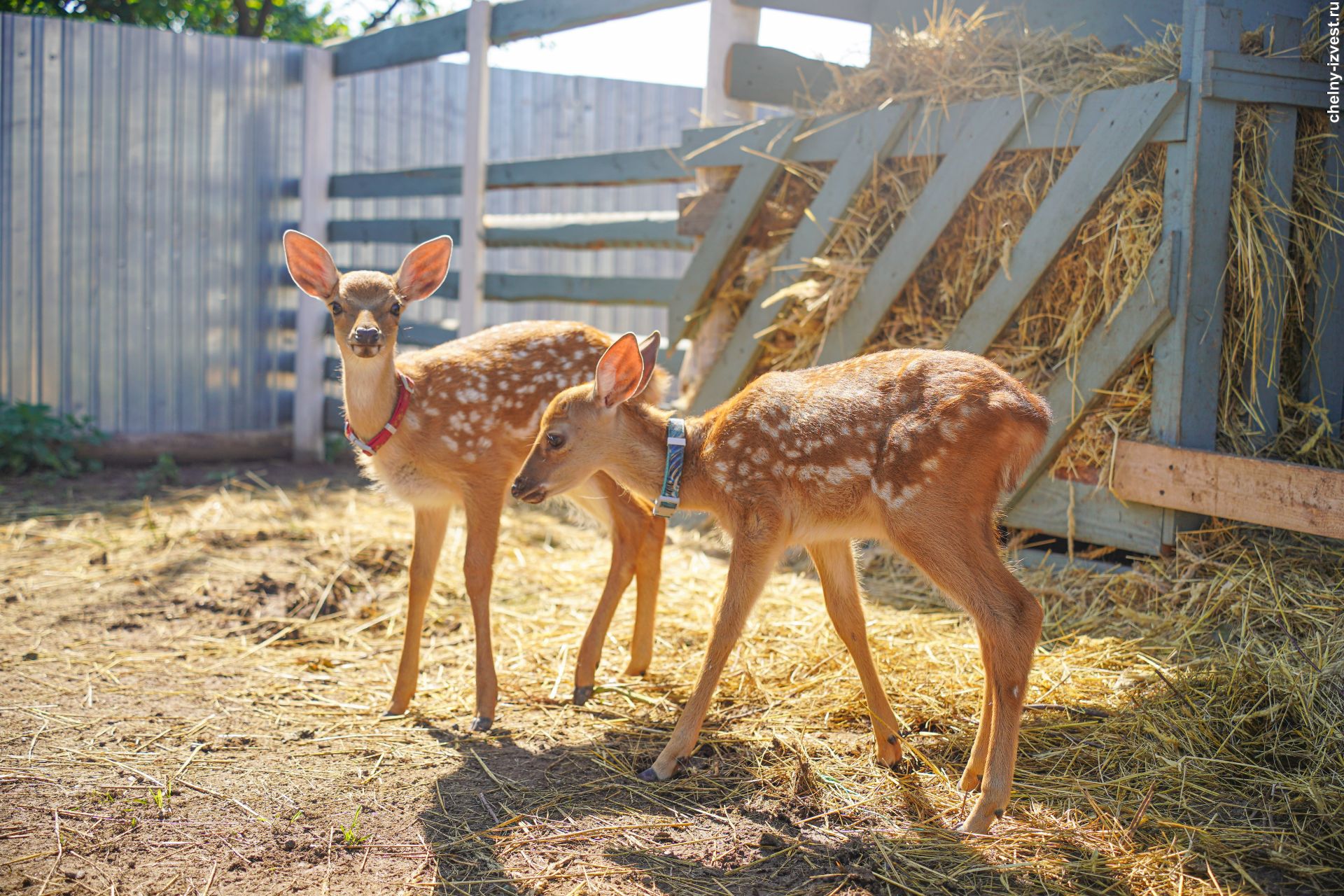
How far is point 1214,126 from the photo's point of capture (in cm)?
457

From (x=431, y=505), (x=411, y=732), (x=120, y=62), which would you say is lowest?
(x=411, y=732)

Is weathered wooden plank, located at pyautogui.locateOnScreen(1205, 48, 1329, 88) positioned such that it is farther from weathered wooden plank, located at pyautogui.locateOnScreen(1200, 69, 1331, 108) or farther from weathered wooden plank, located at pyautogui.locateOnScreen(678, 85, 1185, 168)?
weathered wooden plank, located at pyautogui.locateOnScreen(678, 85, 1185, 168)

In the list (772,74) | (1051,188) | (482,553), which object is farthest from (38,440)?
(1051,188)

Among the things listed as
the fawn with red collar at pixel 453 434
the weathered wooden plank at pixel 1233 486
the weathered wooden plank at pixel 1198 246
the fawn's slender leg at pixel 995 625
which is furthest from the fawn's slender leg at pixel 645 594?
the weathered wooden plank at pixel 1198 246

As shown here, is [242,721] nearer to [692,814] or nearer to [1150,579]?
[692,814]

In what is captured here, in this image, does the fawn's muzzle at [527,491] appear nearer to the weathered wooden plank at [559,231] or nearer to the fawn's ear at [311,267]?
the fawn's ear at [311,267]

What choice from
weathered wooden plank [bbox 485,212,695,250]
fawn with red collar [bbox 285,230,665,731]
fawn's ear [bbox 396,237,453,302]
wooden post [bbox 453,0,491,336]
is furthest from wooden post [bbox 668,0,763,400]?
fawn's ear [bbox 396,237,453,302]

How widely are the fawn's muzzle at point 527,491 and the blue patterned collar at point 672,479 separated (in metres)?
0.43

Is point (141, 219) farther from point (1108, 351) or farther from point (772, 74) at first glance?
point (1108, 351)

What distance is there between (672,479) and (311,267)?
1835 mm

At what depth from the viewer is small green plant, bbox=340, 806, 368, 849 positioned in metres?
3.28

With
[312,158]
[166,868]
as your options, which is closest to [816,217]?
[166,868]

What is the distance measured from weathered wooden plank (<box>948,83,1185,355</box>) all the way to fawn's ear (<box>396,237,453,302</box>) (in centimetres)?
247

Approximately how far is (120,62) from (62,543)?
4.44 m
